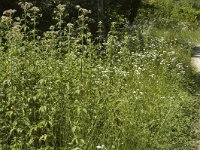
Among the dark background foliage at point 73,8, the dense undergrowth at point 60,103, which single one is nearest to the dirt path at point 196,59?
the dark background foliage at point 73,8

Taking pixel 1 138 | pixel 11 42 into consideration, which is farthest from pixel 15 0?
pixel 1 138

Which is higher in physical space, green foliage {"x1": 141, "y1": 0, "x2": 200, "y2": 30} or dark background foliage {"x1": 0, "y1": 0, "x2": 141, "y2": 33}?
dark background foliage {"x1": 0, "y1": 0, "x2": 141, "y2": 33}

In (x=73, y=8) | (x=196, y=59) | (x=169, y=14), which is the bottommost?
(x=169, y=14)

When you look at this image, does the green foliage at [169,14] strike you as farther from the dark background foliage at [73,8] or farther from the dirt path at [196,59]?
the dark background foliage at [73,8]

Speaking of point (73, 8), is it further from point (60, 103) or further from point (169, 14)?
point (169, 14)

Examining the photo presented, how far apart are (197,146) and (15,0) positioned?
667 cm

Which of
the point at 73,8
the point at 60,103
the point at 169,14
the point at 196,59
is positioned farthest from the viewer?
the point at 169,14

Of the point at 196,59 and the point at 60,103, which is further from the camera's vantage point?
the point at 196,59

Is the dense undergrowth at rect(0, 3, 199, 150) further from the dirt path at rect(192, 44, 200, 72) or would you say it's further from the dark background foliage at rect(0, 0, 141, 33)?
the dirt path at rect(192, 44, 200, 72)

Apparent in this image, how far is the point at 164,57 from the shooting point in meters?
11.1

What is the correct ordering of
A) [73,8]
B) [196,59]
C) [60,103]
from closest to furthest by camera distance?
[60,103]
[73,8]
[196,59]

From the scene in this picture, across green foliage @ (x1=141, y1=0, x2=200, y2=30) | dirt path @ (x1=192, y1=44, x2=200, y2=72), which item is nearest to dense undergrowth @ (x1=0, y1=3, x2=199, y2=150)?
dirt path @ (x1=192, y1=44, x2=200, y2=72)

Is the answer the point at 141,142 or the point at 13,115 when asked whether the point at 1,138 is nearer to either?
the point at 13,115

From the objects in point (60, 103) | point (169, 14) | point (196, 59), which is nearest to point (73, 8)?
point (196, 59)
